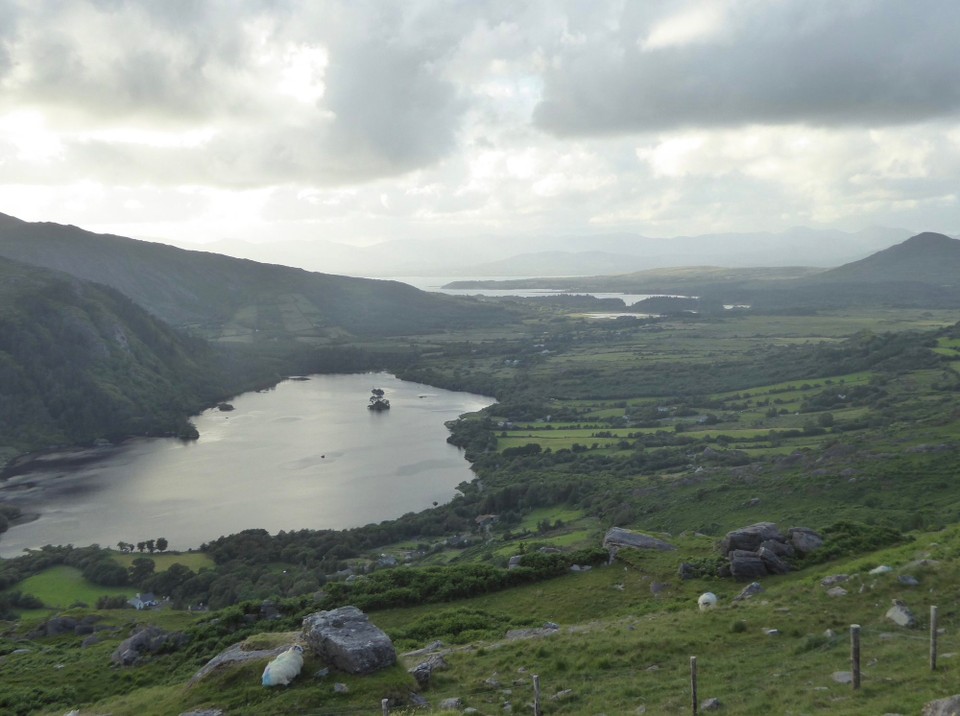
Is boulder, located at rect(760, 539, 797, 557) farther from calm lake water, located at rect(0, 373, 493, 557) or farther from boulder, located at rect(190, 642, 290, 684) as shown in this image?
calm lake water, located at rect(0, 373, 493, 557)

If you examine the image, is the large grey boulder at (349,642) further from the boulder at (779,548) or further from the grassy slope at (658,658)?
the boulder at (779,548)

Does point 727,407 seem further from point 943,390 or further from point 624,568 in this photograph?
point 624,568

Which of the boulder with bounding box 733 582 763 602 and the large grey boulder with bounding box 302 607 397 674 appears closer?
the large grey boulder with bounding box 302 607 397 674

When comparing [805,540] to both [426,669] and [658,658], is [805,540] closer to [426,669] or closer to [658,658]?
[658,658]

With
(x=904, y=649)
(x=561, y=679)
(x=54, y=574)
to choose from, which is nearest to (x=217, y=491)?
(x=54, y=574)

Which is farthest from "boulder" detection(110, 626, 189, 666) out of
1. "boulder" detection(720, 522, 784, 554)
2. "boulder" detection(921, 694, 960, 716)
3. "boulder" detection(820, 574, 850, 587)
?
"boulder" detection(921, 694, 960, 716)

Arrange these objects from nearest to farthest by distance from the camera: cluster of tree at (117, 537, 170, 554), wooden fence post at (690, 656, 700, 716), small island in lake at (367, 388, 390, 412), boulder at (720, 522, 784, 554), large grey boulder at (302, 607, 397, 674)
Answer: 1. wooden fence post at (690, 656, 700, 716)
2. large grey boulder at (302, 607, 397, 674)
3. boulder at (720, 522, 784, 554)
4. cluster of tree at (117, 537, 170, 554)
5. small island in lake at (367, 388, 390, 412)
